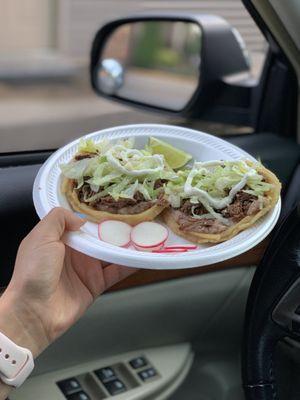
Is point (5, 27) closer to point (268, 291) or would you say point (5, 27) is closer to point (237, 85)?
point (237, 85)

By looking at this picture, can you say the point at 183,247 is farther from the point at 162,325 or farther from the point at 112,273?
the point at 162,325

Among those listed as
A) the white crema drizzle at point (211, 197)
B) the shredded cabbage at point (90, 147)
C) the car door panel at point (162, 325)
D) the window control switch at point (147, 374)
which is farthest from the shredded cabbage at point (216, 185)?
the window control switch at point (147, 374)

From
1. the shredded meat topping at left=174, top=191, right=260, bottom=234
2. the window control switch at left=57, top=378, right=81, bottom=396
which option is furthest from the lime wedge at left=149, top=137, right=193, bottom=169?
the window control switch at left=57, top=378, right=81, bottom=396

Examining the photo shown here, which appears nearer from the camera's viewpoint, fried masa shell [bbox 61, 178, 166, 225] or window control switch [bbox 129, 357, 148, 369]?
fried masa shell [bbox 61, 178, 166, 225]

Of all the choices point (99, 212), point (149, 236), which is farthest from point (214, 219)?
point (99, 212)

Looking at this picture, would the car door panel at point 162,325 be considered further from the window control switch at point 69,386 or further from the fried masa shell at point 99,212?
the fried masa shell at point 99,212

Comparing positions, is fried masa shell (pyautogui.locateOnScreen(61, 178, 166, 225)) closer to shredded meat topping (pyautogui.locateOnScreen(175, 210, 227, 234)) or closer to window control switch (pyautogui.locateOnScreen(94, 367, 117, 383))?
shredded meat topping (pyautogui.locateOnScreen(175, 210, 227, 234))

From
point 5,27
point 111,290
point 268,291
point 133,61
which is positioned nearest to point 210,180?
point 268,291
